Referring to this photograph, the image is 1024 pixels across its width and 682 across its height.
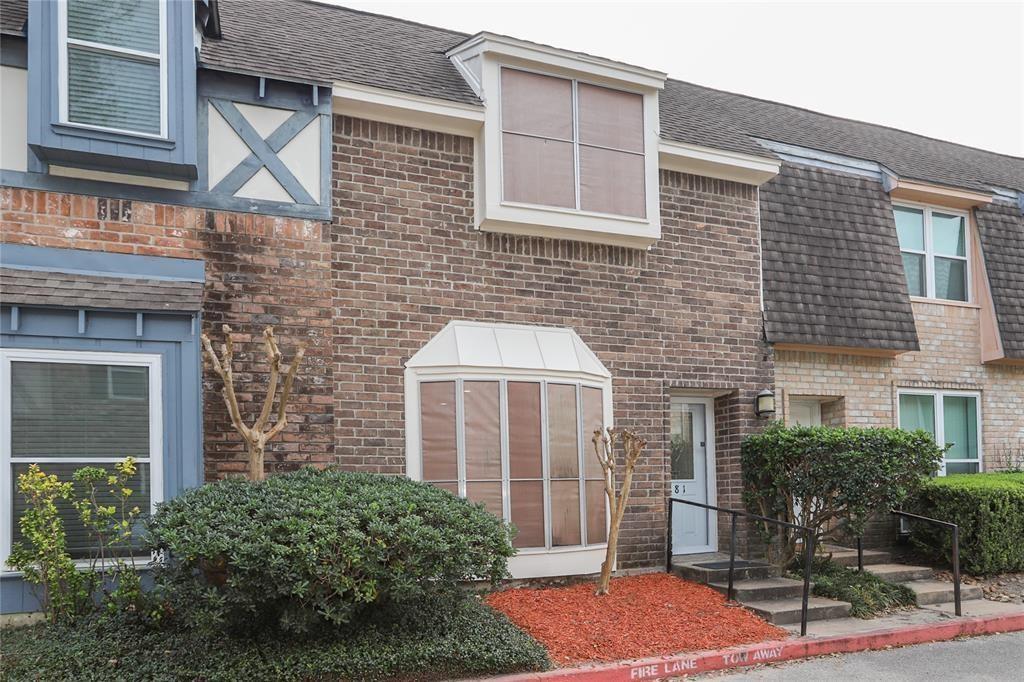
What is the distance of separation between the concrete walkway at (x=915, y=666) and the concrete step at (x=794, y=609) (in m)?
0.78

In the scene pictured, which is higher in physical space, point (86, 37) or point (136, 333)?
point (86, 37)

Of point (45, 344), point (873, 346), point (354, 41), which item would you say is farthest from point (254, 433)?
point (873, 346)

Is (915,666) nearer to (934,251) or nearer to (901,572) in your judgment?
(901,572)

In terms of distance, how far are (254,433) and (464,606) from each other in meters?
2.36

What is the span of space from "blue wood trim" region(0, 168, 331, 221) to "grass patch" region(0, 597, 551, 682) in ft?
12.1

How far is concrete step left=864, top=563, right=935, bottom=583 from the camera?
11430mm

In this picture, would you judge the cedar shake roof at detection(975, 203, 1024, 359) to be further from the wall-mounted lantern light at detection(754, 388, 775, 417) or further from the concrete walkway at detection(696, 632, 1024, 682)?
the concrete walkway at detection(696, 632, 1024, 682)

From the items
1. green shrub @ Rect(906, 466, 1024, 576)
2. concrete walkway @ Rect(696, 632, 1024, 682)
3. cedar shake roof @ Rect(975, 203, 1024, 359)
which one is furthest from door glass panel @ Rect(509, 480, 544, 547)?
cedar shake roof @ Rect(975, 203, 1024, 359)

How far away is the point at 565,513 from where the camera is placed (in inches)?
414

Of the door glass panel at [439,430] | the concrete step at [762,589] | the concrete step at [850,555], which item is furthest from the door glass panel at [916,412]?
the door glass panel at [439,430]

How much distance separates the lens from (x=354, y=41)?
38.9 ft

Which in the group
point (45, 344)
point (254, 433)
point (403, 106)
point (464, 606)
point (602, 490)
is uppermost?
point (403, 106)

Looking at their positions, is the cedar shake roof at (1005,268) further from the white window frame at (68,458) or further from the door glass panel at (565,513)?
the white window frame at (68,458)

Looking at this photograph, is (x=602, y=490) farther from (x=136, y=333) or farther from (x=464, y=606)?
(x=136, y=333)
